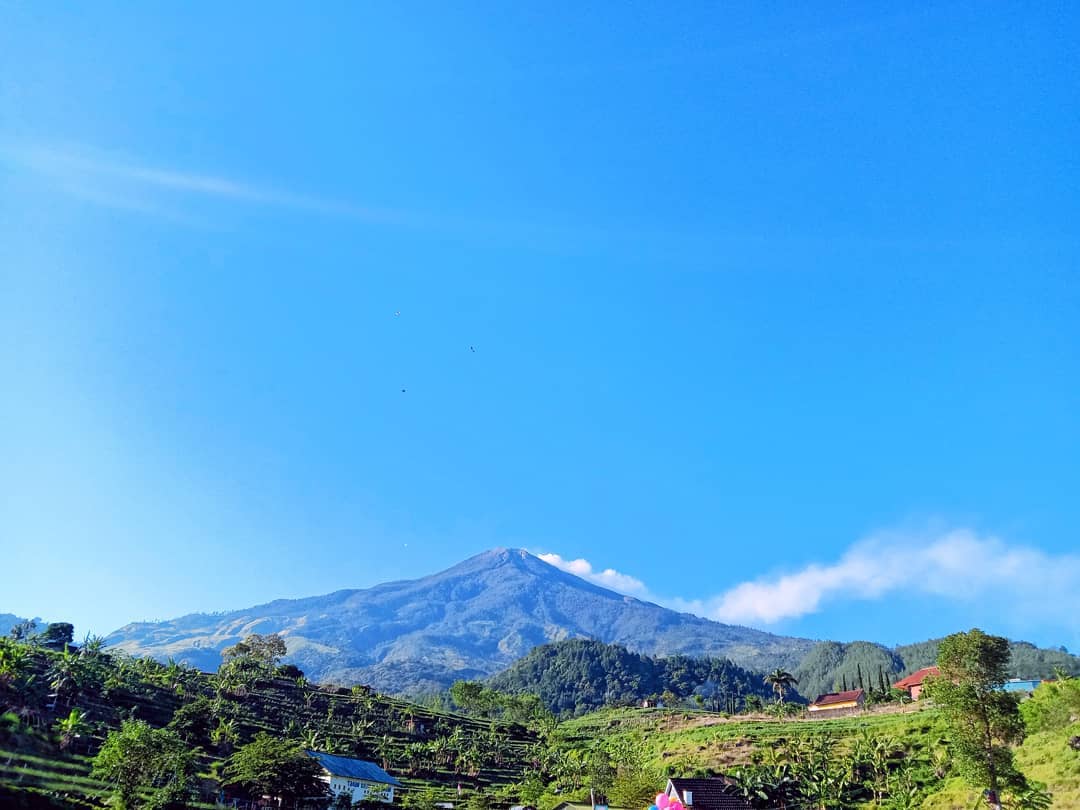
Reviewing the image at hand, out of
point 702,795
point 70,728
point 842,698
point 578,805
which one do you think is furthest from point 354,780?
point 842,698

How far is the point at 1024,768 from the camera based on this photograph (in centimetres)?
5331

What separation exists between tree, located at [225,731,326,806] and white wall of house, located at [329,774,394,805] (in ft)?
36.7

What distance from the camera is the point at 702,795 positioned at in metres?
53.0

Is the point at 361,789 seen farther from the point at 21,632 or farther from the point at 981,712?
the point at 21,632

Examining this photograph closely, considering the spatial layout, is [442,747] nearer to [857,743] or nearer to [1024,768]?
[857,743]

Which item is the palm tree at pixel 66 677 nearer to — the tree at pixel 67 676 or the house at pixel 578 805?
the tree at pixel 67 676

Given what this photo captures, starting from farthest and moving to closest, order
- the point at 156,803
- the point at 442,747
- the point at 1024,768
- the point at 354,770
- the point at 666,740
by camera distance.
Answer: the point at 666,740, the point at 442,747, the point at 354,770, the point at 1024,768, the point at 156,803

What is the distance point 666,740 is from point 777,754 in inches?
1187

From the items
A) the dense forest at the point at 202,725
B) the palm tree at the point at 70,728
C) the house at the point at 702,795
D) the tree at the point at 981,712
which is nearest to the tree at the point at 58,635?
the dense forest at the point at 202,725

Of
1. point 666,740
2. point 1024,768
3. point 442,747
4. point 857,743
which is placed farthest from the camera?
point 666,740

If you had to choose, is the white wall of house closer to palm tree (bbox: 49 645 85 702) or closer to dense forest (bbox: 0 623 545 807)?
dense forest (bbox: 0 623 545 807)

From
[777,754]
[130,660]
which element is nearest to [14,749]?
[130,660]

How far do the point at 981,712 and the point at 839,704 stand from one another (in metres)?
95.9

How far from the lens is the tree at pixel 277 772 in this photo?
53125 millimetres
